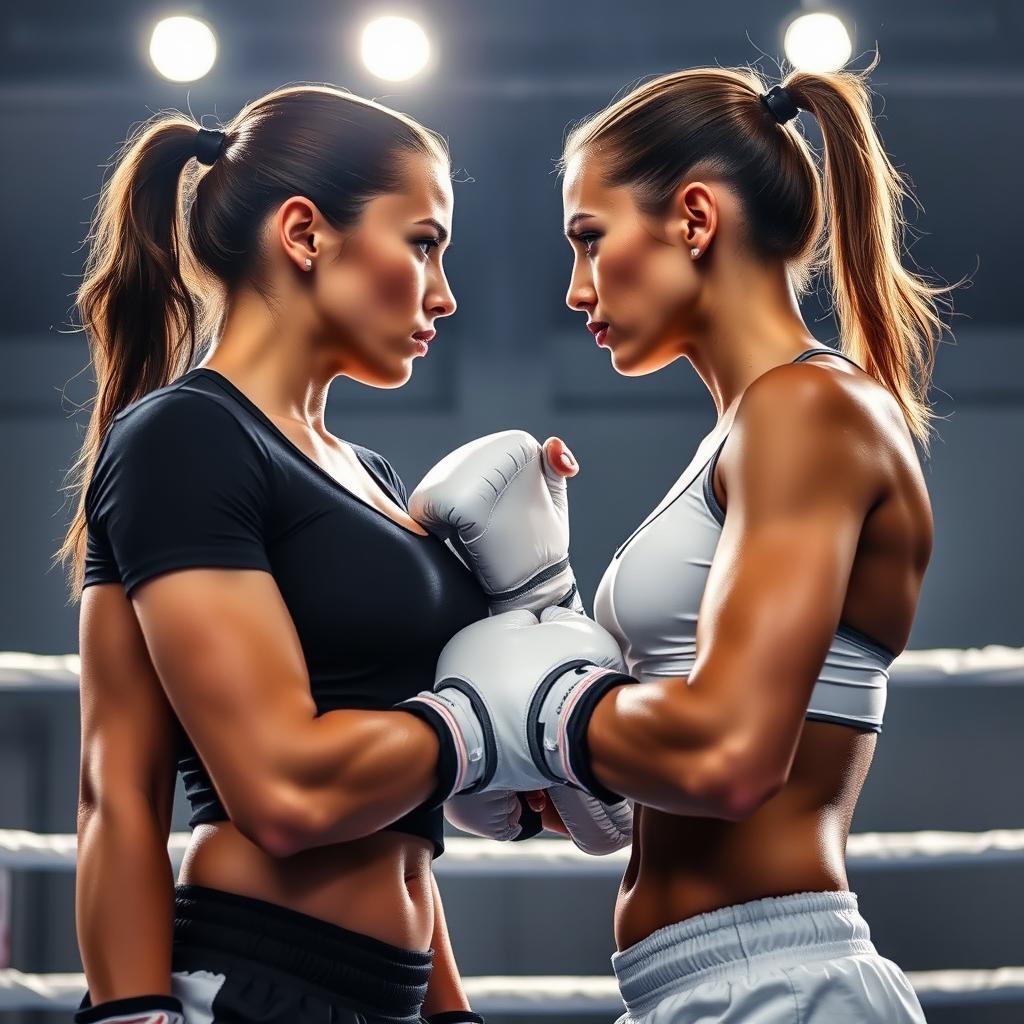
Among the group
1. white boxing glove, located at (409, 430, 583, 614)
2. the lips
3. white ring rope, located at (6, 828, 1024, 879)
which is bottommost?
white ring rope, located at (6, 828, 1024, 879)

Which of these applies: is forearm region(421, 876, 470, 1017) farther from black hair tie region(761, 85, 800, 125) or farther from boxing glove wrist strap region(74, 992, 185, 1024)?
black hair tie region(761, 85, 800, 125)

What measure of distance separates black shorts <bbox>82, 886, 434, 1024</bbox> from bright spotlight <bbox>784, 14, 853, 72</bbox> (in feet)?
8.14

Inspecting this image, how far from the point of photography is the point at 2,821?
3.55 m

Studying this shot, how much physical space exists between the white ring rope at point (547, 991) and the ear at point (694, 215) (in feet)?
4.15

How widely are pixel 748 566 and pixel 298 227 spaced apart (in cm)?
62

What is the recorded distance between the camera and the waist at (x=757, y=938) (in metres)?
1.15

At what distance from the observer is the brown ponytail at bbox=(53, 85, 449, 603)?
1366 millimetres

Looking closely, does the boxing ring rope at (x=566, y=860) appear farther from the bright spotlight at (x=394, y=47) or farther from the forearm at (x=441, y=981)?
the bright spotlight at (x=394, y=47)

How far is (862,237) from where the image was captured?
4.77 feet

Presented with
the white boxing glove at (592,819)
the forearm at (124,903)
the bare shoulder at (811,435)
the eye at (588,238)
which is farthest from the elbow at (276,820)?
the eye at (588,238)

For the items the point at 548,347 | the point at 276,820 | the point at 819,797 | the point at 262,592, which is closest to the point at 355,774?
the point at 276,820

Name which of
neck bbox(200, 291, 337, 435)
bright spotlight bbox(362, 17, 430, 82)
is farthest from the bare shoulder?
bright spotlight bbox(362, 17, 430, 82)

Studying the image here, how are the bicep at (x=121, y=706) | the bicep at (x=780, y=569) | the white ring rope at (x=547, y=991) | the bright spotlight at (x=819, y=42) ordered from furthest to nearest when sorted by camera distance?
1. the bright spotlight at (x=819, y=42)
2. the white ring rope at (x=547, y=991)
3. the bicep at (x=121, y=706)
4. the bicep at (x=780, y=569)

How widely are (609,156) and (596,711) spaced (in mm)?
639
